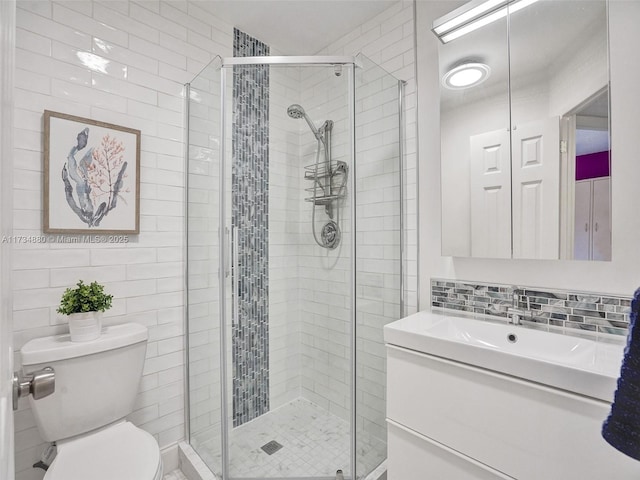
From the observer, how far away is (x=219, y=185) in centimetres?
175

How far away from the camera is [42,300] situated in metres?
1.47

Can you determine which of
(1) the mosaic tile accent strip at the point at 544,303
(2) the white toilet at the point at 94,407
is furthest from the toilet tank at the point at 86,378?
(1) the mosaic tile accent strip at the point at 544,303

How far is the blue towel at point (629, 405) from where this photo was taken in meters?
0.74

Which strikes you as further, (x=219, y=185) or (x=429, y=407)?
(x=219, y=185)

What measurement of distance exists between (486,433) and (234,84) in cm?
194

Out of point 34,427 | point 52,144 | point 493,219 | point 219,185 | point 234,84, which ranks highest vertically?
point 234,84

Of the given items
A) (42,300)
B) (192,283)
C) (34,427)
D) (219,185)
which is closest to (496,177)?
(219,185)

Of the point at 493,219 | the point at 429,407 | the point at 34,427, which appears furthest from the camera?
the point at 493,219

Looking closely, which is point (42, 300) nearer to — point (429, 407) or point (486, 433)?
point (429, 407)

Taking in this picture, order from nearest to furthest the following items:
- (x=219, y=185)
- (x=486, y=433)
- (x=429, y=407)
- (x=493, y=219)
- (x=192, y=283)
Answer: (x=486, y=433) < (x=429, y=407) < (x=493, y=219) < (x=219, y=185) < (x=192, y=283)

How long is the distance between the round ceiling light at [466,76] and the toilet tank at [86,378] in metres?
1.97

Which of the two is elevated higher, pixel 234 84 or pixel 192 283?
pixel 234 84

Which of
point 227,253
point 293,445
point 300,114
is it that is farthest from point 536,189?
point 293,445

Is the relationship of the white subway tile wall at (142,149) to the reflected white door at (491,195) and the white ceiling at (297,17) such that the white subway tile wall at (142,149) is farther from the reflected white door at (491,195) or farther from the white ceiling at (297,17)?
the reflected white door at (491,195)
